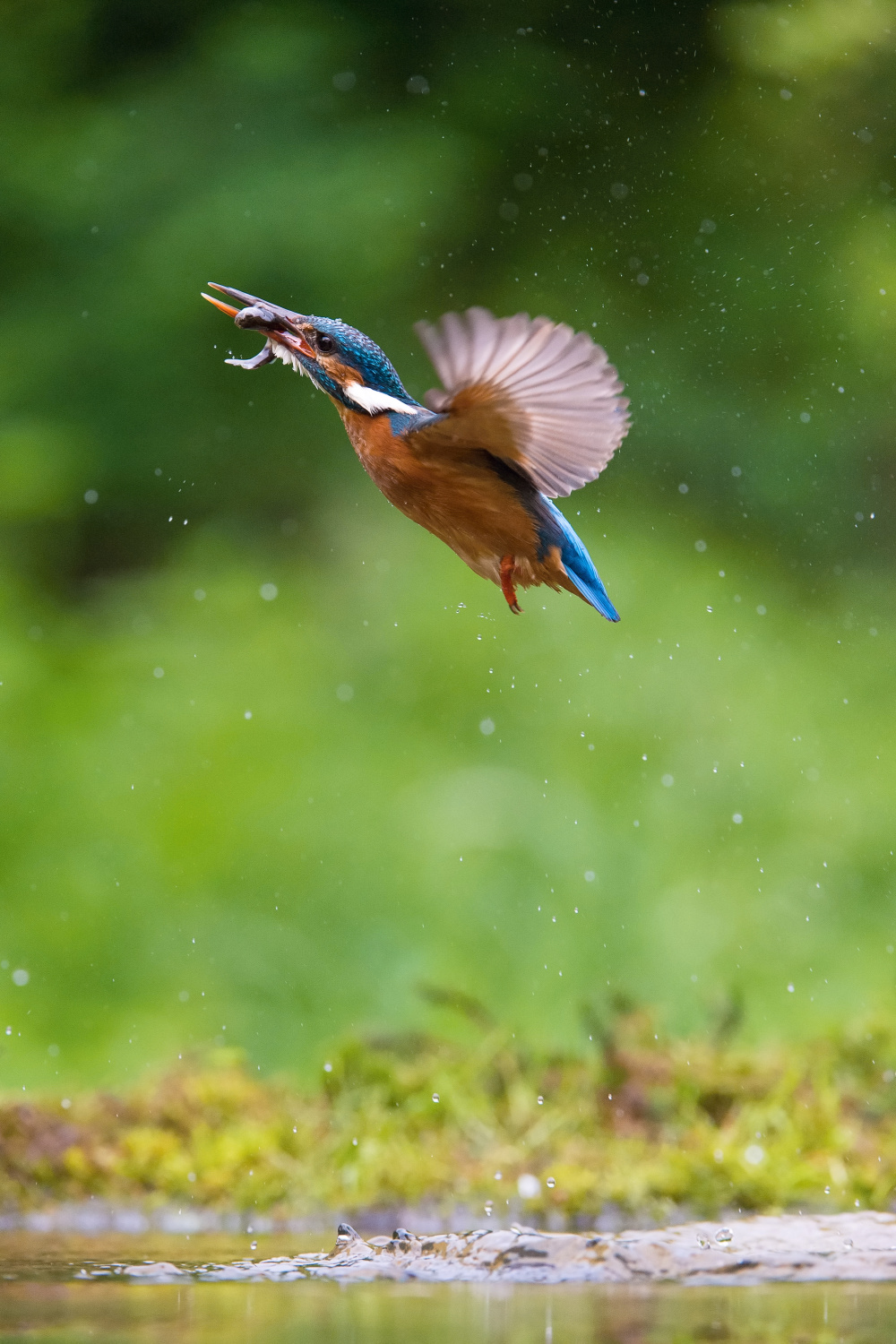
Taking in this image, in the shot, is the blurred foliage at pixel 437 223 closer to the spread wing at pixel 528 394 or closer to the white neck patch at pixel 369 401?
the white neck patch at pixel 369 401

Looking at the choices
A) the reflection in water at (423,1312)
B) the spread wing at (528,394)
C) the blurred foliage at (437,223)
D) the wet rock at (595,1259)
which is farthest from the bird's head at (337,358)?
the blurred foliage at (437,223)

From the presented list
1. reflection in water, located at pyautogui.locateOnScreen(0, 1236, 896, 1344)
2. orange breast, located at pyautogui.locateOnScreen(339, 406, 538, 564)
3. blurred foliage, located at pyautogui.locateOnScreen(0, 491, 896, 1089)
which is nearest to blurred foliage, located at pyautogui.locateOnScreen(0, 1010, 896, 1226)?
blurred foliage, located at pyautogui.locateOnScreen(0, 491, 896, 1089)

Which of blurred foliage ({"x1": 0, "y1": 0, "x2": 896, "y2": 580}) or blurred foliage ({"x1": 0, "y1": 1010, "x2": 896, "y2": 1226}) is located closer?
blurred foliage ({"x1": 0, "y1": 1010, "x2": 896, "y2": 1226})

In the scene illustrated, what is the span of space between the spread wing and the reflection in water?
0.81m

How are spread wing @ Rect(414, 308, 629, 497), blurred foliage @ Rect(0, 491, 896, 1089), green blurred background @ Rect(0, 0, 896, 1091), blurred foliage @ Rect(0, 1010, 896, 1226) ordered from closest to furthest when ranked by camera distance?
spread wing @ Rect(414, 308, 629, 497), blurred foliage @ Rect(0, 1010, 896, 1226), blurred foliage @ Rect(0, 491, 896, 1089), green blurred background @ Rect(0, 0, 896, 1091)

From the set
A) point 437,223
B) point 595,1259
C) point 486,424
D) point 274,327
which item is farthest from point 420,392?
point 486,424

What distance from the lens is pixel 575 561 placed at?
156 centimetres

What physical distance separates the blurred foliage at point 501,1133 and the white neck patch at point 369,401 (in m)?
1.44

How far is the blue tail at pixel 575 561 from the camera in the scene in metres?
1.50

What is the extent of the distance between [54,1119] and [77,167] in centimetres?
310

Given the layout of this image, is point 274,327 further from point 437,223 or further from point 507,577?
point 437,223

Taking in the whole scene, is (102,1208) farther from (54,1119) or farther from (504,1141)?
(504,1141)

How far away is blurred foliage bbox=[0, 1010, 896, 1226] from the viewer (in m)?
2.46

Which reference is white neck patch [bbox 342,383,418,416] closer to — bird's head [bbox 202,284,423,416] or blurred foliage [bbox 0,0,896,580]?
bird's head [bbox 202,284,423,416]
